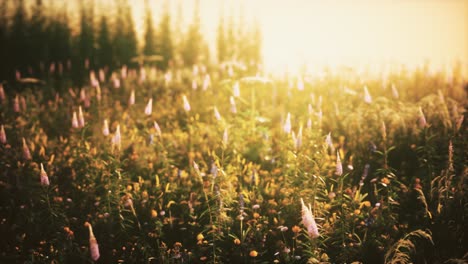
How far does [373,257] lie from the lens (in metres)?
3.08

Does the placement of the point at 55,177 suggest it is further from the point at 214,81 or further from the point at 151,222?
the point at 214,81

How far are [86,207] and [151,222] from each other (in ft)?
3.28

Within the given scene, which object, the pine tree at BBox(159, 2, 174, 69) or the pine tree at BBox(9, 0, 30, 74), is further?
the pine tree at BBox(159, 2, 174, 69)

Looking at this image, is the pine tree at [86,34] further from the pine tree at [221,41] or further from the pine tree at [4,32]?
the pine tree at [221,41]

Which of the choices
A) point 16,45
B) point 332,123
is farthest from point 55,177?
point 16,45

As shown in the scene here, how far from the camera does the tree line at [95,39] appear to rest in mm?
29047

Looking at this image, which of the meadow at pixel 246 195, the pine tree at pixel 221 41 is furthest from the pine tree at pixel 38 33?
the meadow at pixel 246 195

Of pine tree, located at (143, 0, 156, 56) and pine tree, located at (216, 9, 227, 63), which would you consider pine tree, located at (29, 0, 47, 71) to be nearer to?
pine tree, located at (143, 0, 156, 56)

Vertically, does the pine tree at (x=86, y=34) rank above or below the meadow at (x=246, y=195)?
above

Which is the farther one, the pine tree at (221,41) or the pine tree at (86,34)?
the pine tree at (221,41)

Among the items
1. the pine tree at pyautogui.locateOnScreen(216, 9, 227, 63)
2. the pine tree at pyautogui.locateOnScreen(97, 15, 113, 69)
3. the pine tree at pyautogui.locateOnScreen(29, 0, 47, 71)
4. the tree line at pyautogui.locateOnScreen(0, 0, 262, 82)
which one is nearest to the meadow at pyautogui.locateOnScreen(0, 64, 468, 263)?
the tree line at pyautogui.locateOnScreen(0, 0, 262, 82)

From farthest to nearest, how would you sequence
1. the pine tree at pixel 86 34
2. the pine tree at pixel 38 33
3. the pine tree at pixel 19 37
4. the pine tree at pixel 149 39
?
the pine tree at pixel 149 39
the pine tree at pixel 86 34
the pine tree at pixel 38 33
the pine tree at pixel 19 37

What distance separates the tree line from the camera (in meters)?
29.0

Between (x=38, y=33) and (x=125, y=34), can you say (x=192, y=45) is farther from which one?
(x=38, y=33)
